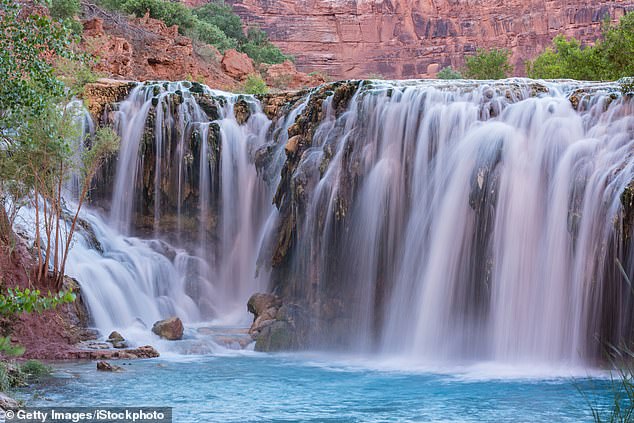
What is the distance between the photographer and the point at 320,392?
1309cm

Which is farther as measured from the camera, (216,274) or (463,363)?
(216,274)

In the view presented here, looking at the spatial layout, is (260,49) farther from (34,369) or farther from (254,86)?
(34,369)

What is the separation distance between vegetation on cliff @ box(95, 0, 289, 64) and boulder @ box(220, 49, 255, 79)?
383 centimetres

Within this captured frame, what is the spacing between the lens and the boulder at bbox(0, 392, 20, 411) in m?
10.0

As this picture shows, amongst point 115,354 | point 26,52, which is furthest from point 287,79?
point 26,52

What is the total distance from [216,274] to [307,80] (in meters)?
23.2

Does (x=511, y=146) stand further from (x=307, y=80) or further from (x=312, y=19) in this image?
(x=312, y=19)

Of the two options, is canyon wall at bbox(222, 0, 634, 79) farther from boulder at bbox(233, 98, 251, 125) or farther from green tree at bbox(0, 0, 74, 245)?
green tree at bbox(0, 0, 74, 245)

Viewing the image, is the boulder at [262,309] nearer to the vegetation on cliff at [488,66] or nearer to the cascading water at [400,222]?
the cascading water at [400,222]

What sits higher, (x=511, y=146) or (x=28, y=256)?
(x=511, y=146)

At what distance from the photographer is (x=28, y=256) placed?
17453 millimetres

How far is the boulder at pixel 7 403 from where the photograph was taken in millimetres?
10008

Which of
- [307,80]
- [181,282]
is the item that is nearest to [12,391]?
[181,282]

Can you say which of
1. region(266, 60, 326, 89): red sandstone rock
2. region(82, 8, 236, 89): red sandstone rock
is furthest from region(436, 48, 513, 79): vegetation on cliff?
region(82, 8, 236, 89): red sandstone rock
